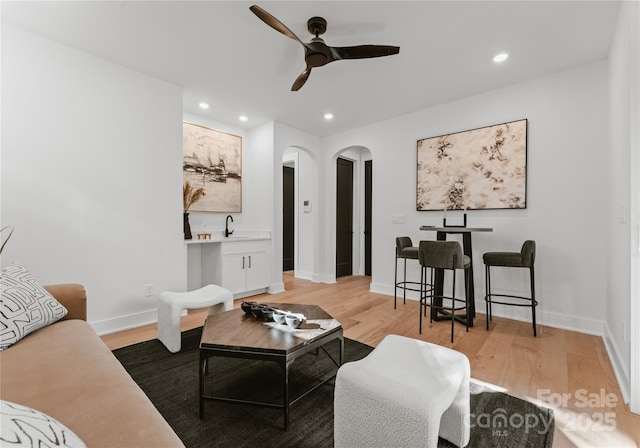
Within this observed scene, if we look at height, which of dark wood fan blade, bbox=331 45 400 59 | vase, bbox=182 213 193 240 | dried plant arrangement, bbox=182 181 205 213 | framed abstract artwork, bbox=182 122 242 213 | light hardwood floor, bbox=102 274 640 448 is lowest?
light hardwood floor, bbox=102 274 640 448

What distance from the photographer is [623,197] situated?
200 centimetres

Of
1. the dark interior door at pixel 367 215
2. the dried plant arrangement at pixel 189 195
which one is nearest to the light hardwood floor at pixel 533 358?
the dried plant arrangement at pixel 189 195

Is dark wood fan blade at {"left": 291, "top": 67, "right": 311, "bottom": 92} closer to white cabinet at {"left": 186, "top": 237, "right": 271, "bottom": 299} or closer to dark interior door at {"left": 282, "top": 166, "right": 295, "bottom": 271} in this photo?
white cabinet at {"left": 186, "top": 237, "right": 271, "bottom": 299}

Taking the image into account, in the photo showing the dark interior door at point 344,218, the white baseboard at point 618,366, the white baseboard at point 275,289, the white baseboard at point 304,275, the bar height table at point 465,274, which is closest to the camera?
the white baseboard at point 618,366

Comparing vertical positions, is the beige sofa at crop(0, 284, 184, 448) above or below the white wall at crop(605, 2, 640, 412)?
below

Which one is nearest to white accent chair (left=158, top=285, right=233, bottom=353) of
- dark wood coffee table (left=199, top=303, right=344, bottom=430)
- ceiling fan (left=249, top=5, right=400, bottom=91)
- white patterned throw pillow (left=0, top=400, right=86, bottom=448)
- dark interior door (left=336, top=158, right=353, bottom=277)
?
dark wood coffee table (left=199, top=303, right=344, bottom=430)

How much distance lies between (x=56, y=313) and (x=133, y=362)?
0.75 meters

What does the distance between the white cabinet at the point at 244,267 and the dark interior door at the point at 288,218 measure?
1981mm

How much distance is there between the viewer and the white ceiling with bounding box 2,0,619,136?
2.13 meters

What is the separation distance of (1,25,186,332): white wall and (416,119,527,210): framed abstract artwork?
10.3 ft

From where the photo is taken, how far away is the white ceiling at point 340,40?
2129 millimetres

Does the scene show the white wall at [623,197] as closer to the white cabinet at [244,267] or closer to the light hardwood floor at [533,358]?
the light hardwood floor at [533,358]

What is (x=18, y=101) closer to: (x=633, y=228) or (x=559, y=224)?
(x=633, y=228)

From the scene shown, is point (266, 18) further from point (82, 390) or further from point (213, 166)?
point (213, 166)
